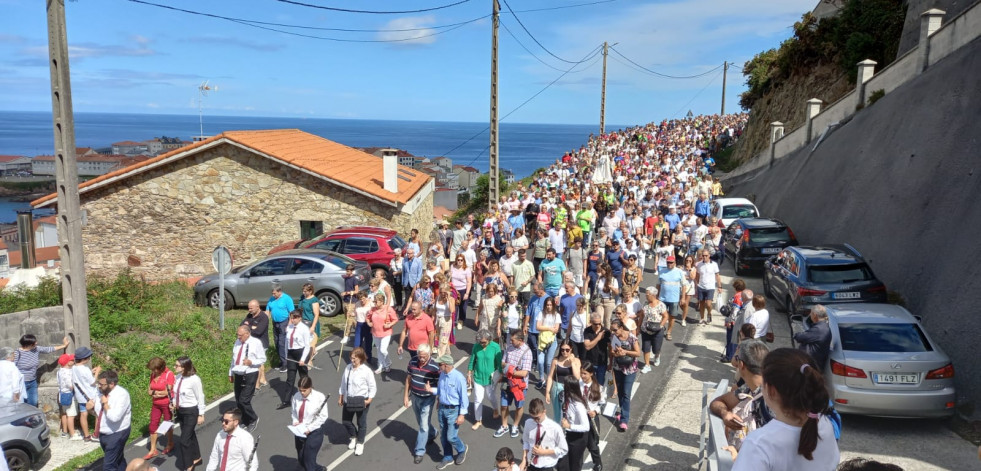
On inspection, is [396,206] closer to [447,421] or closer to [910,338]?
[447,421]

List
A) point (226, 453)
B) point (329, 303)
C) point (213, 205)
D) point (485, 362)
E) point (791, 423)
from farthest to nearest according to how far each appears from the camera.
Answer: point (213, 205), point (329, 303), point (485, 362), point (226, 453), point (791, 423)

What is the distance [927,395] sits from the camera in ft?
27.6

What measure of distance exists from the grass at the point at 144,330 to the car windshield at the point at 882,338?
1020 centimetres

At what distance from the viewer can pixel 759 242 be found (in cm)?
1675

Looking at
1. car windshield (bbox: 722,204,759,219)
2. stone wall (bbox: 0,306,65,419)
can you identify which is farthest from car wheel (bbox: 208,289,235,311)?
car windshield (bbox: 722,204,759,219)

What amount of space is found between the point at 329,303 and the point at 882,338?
450 inches

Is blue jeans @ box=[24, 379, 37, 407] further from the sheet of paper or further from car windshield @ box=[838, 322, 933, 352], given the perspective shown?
car windshield @ box=[838, 322, 933, 352]

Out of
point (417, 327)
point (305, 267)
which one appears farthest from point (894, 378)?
point (305, 267)

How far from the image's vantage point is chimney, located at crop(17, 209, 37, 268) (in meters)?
17.8

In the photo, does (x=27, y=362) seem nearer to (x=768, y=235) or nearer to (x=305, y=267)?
(x=305, y=267)

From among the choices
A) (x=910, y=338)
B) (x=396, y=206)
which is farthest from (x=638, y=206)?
(x=910, y=338)

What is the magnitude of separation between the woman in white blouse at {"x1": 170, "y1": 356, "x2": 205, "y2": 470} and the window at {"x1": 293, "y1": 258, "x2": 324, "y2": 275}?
6.90m

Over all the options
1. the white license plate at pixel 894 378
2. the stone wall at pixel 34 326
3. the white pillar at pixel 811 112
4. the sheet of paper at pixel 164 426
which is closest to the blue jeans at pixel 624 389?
the white license plate at pixel 894 378

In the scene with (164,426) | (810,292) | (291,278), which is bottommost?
(164,426)
